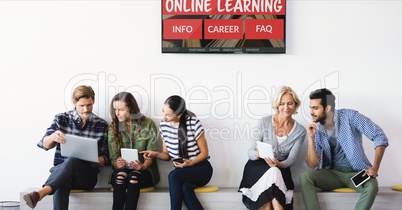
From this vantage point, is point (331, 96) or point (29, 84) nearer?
point (331, 96)

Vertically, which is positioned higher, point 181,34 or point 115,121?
point 181,34

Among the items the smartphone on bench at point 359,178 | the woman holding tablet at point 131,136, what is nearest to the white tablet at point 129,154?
the woman holding tablet at point 131,136

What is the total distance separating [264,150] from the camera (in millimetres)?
3863

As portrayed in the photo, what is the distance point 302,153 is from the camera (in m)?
4.30

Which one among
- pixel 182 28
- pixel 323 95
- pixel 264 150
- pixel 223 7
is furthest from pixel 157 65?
pixel 323 95

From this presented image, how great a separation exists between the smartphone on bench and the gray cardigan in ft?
1.57

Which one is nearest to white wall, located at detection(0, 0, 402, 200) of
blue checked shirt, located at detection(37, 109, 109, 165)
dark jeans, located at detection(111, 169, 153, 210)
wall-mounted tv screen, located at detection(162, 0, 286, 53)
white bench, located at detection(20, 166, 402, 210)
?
wall-mounted tv screen, located at detection(162, 0, 286, 53)

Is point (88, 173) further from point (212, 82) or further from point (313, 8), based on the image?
point (313, 8)

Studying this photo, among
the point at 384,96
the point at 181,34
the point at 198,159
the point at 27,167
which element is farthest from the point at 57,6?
the point at 384,96

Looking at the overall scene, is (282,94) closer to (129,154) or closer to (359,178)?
(359,178)

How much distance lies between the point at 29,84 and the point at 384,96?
309 cm

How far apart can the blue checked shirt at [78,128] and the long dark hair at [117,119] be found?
0.09m

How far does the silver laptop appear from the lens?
12.6 ft

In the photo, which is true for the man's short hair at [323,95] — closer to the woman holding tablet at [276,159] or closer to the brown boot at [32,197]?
the woman holding tablet at [276,159]
